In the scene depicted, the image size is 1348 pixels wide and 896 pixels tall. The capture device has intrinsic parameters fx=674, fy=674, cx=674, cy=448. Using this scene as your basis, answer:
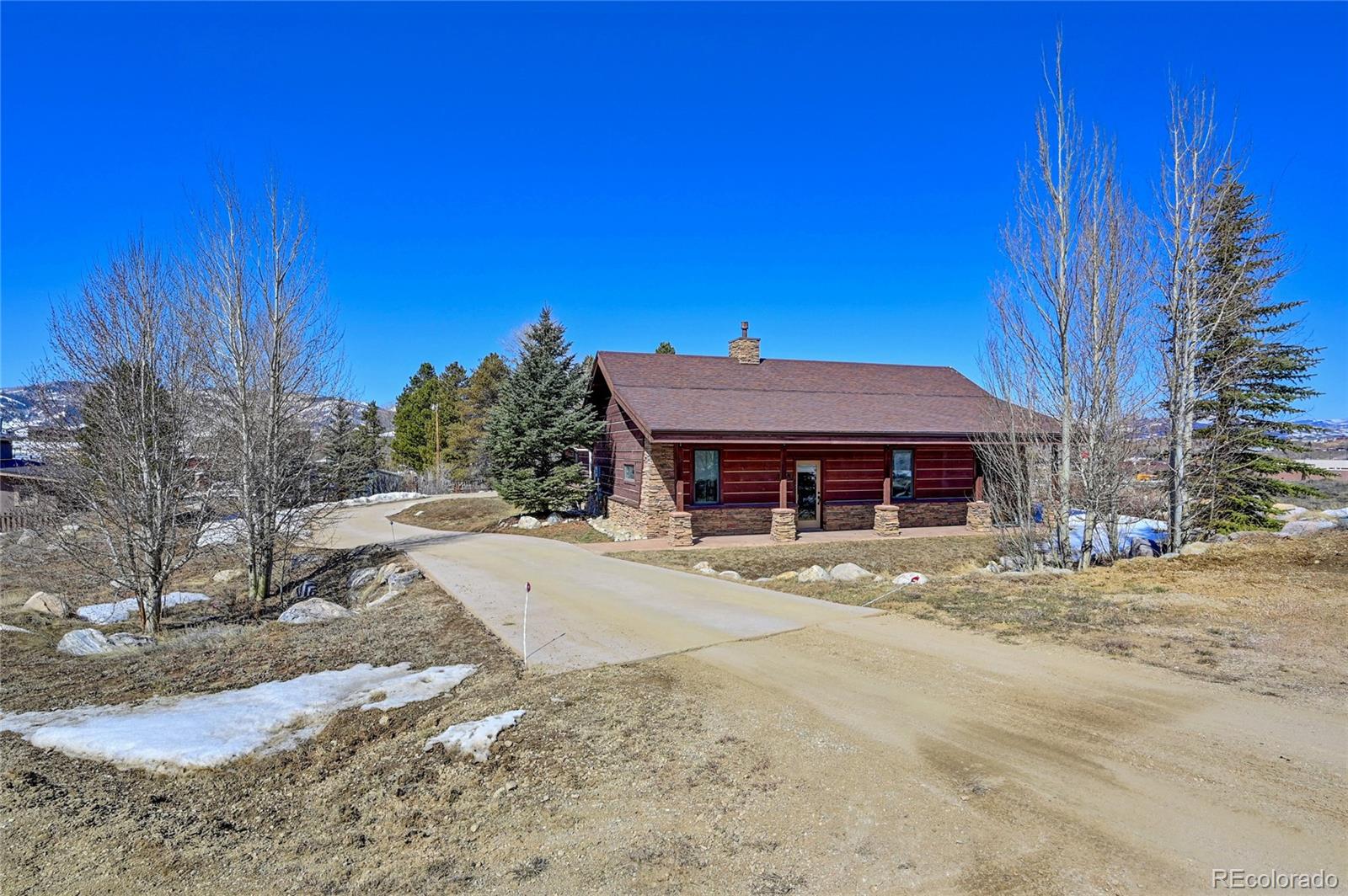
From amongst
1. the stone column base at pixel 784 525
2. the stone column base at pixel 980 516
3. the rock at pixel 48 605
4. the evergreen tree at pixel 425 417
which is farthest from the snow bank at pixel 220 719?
the evergreen tree at pixel 425 417

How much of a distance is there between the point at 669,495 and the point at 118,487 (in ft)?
39.4

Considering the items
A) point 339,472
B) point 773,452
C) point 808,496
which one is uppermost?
point 773,452

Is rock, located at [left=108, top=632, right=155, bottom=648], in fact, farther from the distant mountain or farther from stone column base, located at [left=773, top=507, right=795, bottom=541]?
stone column base, located at [left=773, top=507, right=795, bottom=541]

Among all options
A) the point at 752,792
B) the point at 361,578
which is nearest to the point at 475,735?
the point at 752,792

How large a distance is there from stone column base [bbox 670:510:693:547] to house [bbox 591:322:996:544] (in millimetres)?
31

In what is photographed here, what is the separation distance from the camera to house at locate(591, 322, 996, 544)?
18500 millimetres

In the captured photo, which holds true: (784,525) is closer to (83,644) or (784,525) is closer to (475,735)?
(475,735)

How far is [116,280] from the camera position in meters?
11.0

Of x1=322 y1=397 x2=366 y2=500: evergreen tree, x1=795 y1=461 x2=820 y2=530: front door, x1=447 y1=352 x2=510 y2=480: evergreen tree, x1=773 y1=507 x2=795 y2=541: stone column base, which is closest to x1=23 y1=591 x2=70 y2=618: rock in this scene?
x1=322 y1=397 x2=366 y2=500: evergreen tree

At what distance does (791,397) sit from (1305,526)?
13.1 m

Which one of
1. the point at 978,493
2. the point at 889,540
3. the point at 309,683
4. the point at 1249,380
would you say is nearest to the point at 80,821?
the point at 309,683

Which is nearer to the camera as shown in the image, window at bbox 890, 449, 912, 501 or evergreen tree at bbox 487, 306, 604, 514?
window at bbox 890, 449, 912, 501

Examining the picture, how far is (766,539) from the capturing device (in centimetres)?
1866

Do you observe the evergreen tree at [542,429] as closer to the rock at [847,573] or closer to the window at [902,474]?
the window at [902,474]
